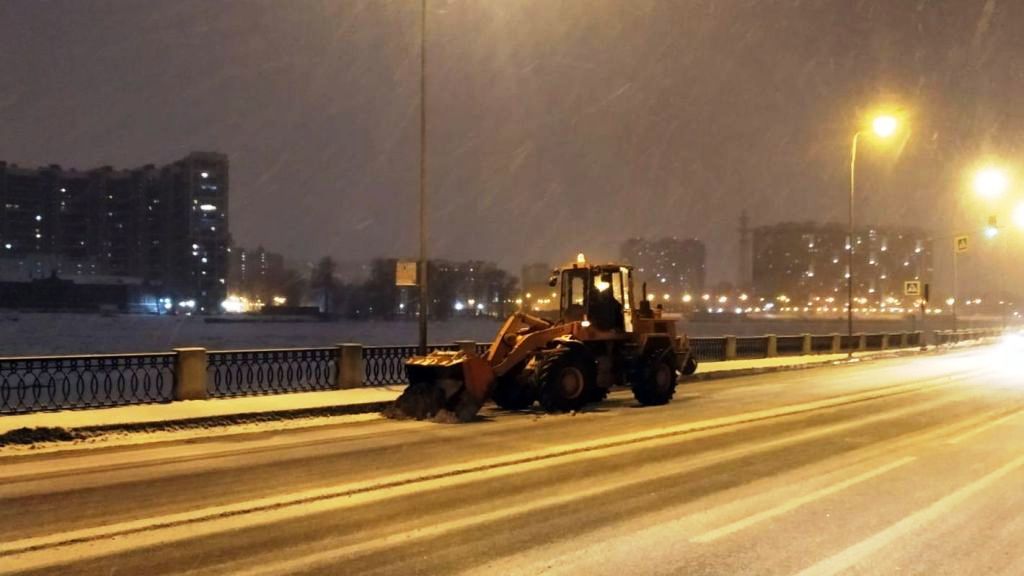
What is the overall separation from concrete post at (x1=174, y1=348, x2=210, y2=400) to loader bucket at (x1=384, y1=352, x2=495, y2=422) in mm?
4205

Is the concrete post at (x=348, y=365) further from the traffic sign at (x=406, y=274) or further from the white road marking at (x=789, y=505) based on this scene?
the white road marking at (x=789, y=505)

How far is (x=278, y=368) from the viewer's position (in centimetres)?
2261

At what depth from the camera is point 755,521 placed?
28.9 ft

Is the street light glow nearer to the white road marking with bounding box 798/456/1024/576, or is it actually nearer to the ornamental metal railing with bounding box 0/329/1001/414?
the ornamental metal railing with bounding box 0/329/1001/414

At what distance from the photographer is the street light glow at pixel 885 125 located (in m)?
35.8

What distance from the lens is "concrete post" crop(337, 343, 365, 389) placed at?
74.6 ft

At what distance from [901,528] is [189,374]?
14.8 meters

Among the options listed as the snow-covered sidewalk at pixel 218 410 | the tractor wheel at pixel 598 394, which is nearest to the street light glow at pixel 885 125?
the tractor wheel at pixel 598 394

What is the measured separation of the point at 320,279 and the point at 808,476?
135468 millimetres

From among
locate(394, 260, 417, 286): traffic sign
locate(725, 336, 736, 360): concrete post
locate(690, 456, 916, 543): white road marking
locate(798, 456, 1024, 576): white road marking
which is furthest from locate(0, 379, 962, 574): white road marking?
locate(725, 336, 736, 360): concrete post

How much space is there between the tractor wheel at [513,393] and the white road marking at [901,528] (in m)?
9.42

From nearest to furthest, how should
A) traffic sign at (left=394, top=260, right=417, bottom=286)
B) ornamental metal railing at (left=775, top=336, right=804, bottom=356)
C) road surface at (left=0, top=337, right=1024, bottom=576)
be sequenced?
road surface at (left=0, top=337, right=1024, bottom=576) < traffic sign at (left=394, top=260, right=417, bottom=286) < ornamental metal railing at (left=775, top=336, right=804, bottom=356)

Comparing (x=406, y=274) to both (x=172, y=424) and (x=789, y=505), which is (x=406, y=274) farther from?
(x=789, y=505)

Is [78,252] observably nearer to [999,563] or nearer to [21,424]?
→ [21,424]
